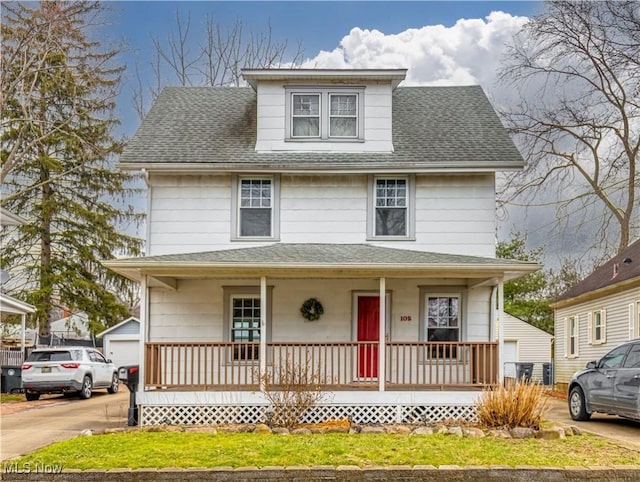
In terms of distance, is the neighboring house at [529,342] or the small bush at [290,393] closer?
the small bush at [290,393]

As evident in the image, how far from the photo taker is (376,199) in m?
16.0

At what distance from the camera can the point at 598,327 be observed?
23.5 meters

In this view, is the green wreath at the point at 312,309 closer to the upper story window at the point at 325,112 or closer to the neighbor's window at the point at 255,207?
the neighbor's window at the point at 255,207

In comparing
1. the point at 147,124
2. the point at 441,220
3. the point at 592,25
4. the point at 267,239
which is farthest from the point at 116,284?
the point at 592,25

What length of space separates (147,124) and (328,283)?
19.1ft

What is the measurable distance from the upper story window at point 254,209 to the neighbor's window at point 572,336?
47.2 ft

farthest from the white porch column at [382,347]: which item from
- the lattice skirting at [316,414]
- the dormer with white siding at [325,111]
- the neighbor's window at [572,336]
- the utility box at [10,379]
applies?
the neighbor's window at [572,336]

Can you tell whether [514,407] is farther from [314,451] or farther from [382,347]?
[314,451]

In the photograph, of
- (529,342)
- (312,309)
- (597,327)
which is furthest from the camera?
(529,342)

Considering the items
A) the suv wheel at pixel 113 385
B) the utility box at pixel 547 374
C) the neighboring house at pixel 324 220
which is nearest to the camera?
the neighboring house at pixel 324 220

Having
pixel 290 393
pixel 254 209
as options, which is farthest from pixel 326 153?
pixel 290 393

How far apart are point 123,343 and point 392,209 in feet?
58.0

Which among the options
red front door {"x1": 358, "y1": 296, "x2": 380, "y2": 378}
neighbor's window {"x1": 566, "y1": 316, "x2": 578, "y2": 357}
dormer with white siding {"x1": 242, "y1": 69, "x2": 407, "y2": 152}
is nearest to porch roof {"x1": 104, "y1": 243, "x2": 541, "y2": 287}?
red front door {"x1": 358, "y1": 296, "x2": 380, "y2": 378}

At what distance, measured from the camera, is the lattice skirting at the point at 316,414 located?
1352 centimetres
